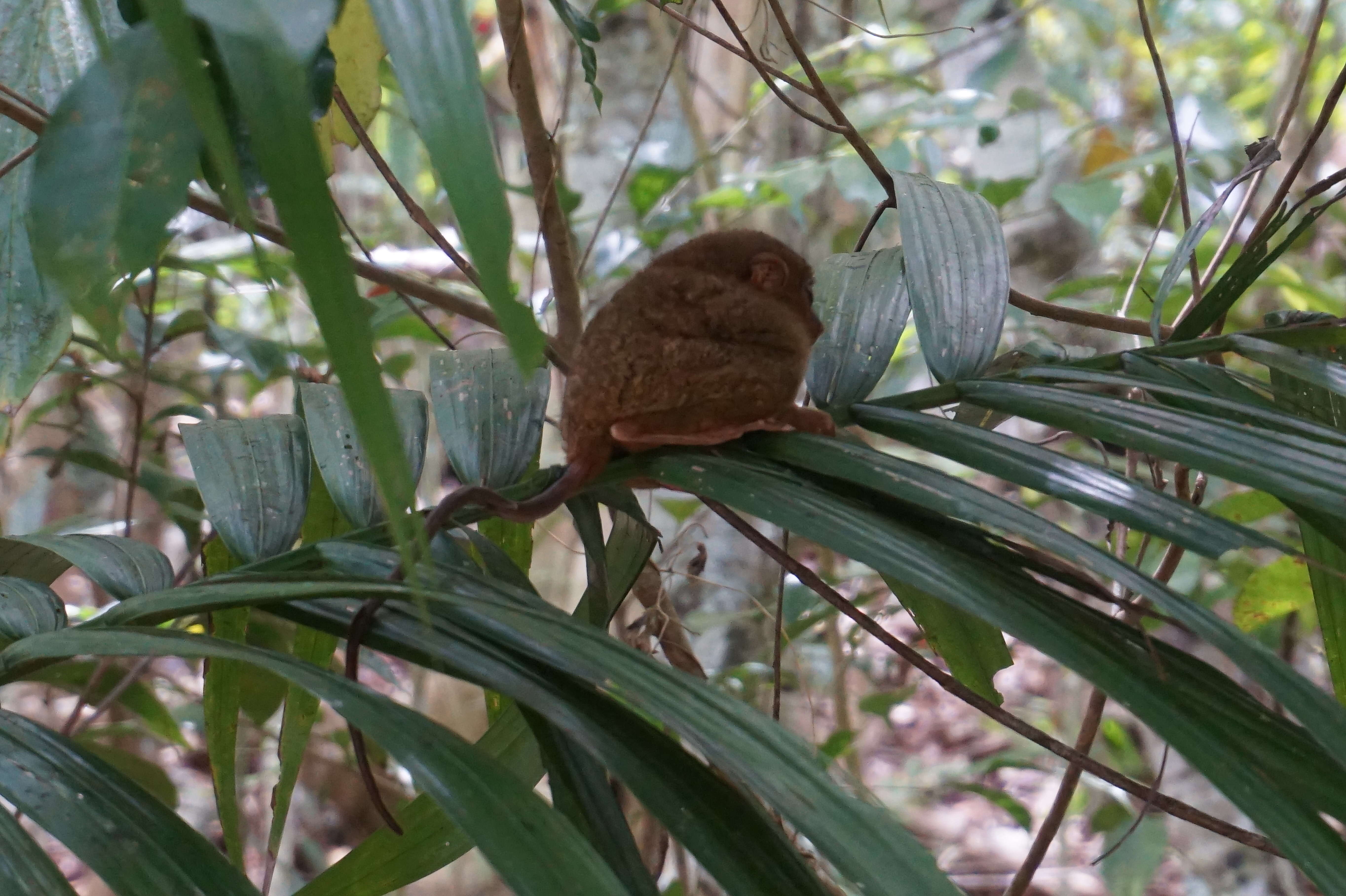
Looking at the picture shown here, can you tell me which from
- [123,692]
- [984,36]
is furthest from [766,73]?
[984,36]

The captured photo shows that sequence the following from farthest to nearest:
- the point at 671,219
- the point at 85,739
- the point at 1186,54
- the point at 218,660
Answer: the point at 1186,54
the point at 671,219
the point at 85,739
the point at 218,660

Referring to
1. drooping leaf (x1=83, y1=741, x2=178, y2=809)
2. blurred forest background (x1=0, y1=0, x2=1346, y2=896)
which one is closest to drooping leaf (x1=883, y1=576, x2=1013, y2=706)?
blurred forest background (x1=0, y1=0, x2=1346, y2=896)

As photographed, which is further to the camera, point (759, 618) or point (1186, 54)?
point (1186, 54)

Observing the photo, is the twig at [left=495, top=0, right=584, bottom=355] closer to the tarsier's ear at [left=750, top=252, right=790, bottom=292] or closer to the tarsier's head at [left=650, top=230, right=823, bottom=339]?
the tarsier's head at [left=650, top=230, right=823, bottom=339]

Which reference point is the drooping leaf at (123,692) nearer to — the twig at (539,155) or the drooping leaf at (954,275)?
the twig at (539,155)

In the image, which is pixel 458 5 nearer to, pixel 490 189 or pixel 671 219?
pixel 490 189

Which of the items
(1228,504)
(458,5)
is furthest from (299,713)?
(1228,504)

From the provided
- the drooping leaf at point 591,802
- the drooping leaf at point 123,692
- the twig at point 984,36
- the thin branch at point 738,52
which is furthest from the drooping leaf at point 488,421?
the twig at point 984,36
